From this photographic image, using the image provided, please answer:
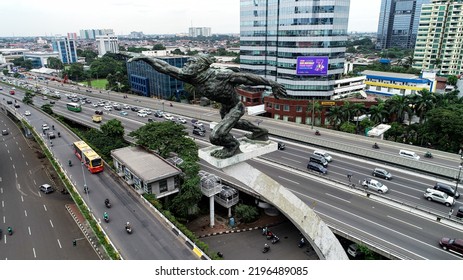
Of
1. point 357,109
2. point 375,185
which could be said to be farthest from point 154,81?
point 375,185

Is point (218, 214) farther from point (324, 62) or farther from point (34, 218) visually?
point (324, 62)

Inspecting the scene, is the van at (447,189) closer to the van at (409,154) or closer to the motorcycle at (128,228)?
the van at (409,154)

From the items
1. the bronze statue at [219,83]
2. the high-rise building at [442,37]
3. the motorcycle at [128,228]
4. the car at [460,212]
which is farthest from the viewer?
the high-rise building at [442,37]

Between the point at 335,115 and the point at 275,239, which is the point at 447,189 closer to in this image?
the point at 275,239

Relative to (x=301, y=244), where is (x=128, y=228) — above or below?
above

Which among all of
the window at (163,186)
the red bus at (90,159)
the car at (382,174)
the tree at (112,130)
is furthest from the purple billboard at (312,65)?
the red bus at (90,159)

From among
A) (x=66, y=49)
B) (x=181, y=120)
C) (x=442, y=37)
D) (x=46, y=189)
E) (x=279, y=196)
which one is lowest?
(x=46, y=189)

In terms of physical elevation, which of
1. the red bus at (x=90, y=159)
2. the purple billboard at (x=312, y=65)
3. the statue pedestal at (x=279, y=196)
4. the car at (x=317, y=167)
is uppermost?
the purple billboard at (x=312, y=65)
